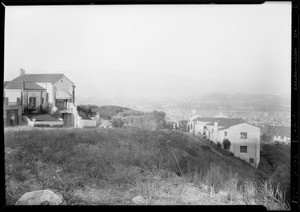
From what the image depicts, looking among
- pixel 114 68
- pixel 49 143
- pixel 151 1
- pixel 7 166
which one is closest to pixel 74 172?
pixel 49 143

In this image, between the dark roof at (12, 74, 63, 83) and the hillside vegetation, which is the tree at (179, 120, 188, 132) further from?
the dark roof at (12, 74, 63, 83)

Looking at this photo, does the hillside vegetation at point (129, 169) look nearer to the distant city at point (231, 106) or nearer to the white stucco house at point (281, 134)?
the distant city at point (231, 106)

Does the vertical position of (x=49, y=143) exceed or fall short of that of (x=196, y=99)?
it falls short

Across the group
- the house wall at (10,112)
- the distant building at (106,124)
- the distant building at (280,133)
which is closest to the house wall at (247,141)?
the distant building at (280,133)

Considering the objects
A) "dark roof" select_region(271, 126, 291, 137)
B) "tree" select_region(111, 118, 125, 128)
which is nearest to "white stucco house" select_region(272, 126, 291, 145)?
"dark roof" select_region(271, 126, 291, 137)

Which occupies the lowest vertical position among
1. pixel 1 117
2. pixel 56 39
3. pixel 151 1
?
pixel 1 117

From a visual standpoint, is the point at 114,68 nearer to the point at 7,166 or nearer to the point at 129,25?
the point at 129,25
